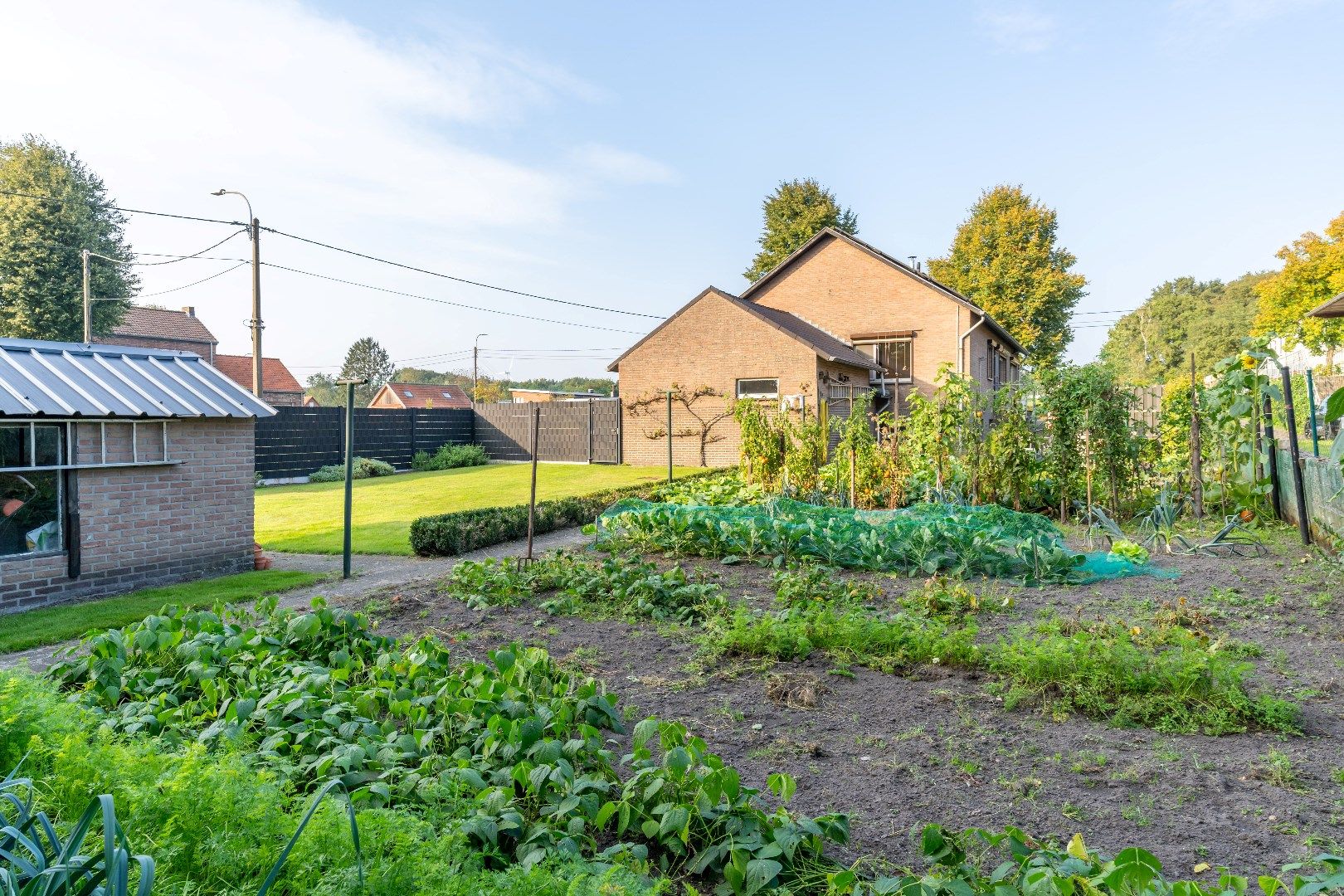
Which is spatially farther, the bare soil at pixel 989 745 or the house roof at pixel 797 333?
the house roof at pixel 797 333

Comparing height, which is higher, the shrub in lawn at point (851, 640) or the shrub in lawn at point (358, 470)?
the shrub in lawn at point (358, 470)

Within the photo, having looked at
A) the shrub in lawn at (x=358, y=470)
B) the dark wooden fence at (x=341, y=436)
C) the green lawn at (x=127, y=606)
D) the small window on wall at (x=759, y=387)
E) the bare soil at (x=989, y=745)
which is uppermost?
the small window on wall at (x=759, y=387)

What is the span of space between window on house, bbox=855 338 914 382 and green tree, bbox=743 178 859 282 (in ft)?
51.4

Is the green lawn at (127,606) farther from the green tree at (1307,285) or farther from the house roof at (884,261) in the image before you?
the green tree at (1307,285)

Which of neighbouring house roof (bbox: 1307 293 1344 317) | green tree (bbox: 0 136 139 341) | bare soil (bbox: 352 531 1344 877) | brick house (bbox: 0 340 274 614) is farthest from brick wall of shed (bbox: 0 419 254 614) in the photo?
green tree (bbox: 0 136 139 341)

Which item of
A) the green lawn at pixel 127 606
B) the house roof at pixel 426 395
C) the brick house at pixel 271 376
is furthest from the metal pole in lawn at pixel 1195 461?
the brick house at pixel 271 376

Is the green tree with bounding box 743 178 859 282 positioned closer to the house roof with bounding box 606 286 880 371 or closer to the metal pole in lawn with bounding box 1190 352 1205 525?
the house roof with bounding box 606 286 880 371

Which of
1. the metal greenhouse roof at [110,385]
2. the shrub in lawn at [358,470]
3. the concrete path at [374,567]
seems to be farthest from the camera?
the shrub in lawn at [358,470]

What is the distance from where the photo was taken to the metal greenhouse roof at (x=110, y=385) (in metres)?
6.02

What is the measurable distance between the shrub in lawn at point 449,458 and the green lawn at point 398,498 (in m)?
0.64

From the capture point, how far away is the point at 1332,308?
781 centimetres

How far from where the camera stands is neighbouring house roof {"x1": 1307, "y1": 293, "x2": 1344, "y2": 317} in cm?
773

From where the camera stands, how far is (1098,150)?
14.1 meters

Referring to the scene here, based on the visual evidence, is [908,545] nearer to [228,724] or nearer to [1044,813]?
[1044,813]
